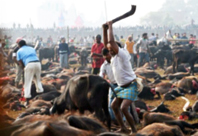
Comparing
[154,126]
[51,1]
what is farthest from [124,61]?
[51,1]

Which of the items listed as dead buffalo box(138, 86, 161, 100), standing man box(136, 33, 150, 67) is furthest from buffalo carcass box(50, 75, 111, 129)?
standing man box(136, 33, 150, 67)

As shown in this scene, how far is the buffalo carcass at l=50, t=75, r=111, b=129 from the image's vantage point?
721 centimetres

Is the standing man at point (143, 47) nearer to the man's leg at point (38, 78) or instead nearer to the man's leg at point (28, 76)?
the man's leg at point (38, 78)

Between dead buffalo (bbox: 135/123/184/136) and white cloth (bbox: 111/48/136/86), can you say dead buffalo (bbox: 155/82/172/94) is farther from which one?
dead buffalo (bbox: 135/123/184/136)

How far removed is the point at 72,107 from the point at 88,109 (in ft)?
1.32

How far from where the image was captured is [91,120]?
4.65 metres

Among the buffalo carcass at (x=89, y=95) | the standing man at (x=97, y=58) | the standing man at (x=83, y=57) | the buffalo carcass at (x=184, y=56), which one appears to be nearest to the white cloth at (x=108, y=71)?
the buffalo carcass at (x=89, y=95)

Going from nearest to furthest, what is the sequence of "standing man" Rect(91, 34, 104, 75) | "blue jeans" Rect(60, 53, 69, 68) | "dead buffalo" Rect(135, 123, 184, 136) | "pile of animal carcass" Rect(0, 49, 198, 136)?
"pile of animal carcass" Rect(0, 49, 198, 136), "dead buffalo" Rect(135, 123, 184, 136), "standing man" Rect(91, 34, 104, 75), "blue jeans" Rect(60, 53, 69, 68)

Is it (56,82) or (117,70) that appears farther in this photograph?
(56,82)

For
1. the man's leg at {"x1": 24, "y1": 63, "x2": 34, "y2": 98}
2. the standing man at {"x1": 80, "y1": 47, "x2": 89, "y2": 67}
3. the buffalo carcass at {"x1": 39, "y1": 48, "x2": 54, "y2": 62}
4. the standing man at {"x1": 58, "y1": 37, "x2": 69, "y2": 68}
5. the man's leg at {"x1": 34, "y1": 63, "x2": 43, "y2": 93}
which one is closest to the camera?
the man's leg at {"x1": 24, "y1": 63, "x2": 34, "y2": 98}

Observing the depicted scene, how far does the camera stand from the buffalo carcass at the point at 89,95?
7.21 meters

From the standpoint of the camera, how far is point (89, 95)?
7281 mm

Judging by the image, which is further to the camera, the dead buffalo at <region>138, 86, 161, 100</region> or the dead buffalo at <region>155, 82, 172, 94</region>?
the dead buffalo at <region>155, 82, 172, 94</region>

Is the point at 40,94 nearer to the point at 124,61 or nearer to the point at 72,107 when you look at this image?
the point at 72,107
